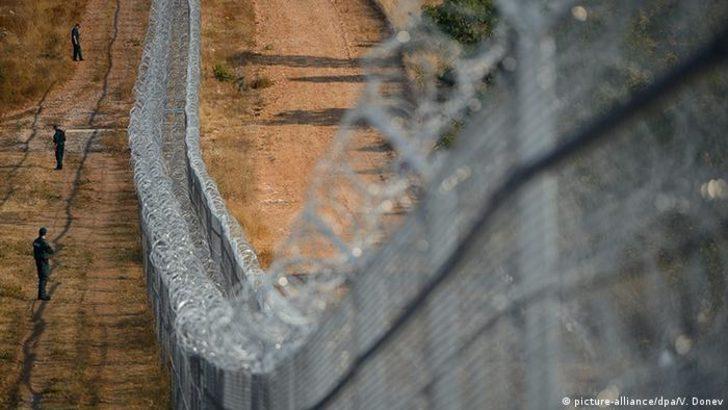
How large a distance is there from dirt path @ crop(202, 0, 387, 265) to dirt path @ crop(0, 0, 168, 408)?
1.67 m

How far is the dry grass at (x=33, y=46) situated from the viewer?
30391 millimetres

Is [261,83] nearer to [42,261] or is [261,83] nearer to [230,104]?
[230,104]

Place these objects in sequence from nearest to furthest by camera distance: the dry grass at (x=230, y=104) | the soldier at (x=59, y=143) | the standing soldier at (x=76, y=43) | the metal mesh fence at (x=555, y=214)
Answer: the metal mesh fence at (x=555, y=214) → the dry grass at (x=230, y=104) → the soldier at (x=59, y=143) → the standing soldier at (x=76, y=43)

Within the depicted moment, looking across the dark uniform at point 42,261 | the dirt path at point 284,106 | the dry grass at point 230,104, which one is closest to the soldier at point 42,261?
the dark uniform at point 42,261

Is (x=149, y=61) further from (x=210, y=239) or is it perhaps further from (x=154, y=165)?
(x=210, y=239)

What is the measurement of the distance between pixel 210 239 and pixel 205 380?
441 centimetres

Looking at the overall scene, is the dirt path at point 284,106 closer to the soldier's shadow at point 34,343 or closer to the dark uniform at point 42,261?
the dark uniform at point 42,261

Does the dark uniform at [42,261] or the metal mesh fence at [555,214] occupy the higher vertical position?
the metal mesh fence at [555,214]

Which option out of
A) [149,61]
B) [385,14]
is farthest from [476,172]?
[385,14]

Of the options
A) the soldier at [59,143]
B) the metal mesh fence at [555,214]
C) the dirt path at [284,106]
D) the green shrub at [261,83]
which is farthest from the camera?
the green shrub at [261,83]

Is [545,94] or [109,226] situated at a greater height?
[545,94]

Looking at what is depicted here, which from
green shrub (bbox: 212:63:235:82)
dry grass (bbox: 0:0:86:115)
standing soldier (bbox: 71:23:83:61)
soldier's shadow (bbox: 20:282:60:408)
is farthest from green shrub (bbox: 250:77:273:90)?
soldier's shadow (bbox: 20:282:60:408)

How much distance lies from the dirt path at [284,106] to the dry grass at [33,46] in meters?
3.91

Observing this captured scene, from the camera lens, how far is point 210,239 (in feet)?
A: 35.0
